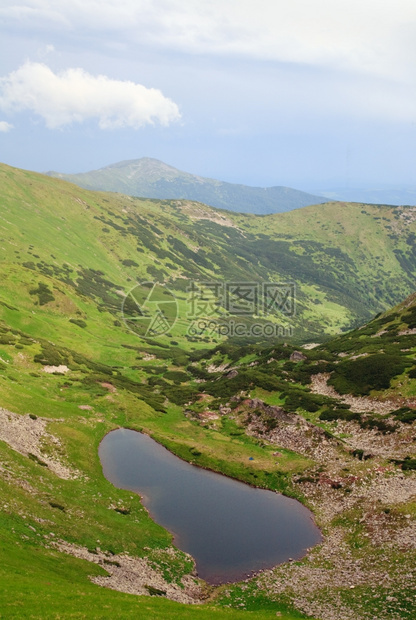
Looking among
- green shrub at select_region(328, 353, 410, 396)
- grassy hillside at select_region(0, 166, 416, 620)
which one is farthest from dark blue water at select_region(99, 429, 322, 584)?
green shrub at select_region(328, 353, 410, 396)

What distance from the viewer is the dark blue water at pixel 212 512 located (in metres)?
54.1

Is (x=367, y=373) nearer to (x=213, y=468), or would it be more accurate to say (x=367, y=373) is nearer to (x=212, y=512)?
(x=213, y=468)

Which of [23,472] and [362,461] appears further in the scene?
[362,461]

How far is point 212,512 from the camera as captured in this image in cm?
6362

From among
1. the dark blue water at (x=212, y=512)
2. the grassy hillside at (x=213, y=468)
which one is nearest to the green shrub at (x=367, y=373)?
the grassy hillside at (x=213, y=468)

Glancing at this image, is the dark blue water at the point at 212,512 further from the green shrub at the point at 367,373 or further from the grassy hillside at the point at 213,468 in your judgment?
the green shrub at the point at 367,373

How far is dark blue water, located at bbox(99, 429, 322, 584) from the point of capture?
Answer: 54.1 metres

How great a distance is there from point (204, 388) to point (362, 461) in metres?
59.5

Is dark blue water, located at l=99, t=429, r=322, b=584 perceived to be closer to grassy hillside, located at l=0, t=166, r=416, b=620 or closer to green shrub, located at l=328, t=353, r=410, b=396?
grassy hillside, located at l=0, t=166, r=416, b=620

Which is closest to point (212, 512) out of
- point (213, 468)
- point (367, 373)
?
point (213, 468)

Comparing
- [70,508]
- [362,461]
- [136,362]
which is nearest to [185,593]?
[70,508]

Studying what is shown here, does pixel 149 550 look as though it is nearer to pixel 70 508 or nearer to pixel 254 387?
pixel 70 508

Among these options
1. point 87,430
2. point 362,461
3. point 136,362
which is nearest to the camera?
point 362,461

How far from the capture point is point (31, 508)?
4759 centimetres
